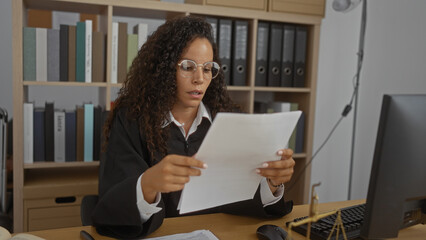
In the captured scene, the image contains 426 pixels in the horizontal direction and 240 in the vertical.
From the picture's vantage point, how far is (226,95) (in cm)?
164

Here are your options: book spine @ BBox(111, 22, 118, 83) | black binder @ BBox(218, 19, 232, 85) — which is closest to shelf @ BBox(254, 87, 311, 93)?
black binder @ BBox(218, 19, 232, 85)

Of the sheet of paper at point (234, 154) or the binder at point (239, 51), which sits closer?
the sheet of paper at point (234, 154)

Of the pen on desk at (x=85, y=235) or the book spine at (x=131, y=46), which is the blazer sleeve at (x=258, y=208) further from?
the book spine at (x=131, y=46)

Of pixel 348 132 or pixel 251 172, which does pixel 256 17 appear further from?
pixel 251 172

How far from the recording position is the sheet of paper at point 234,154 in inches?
34.1

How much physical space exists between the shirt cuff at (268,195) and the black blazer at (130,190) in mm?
13

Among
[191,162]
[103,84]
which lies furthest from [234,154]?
[103,84]

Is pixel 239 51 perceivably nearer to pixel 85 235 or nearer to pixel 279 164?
pixel 279 164

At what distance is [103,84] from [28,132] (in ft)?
1.48

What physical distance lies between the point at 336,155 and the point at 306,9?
49.1 inches

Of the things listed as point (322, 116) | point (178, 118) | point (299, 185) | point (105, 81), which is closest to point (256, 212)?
point (178, 118)

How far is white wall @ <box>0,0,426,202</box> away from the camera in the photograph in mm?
2466

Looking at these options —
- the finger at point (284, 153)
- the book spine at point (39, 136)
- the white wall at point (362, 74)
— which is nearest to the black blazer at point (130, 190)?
the finger at point (284, 153)

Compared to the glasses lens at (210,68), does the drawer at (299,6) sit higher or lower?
higher
